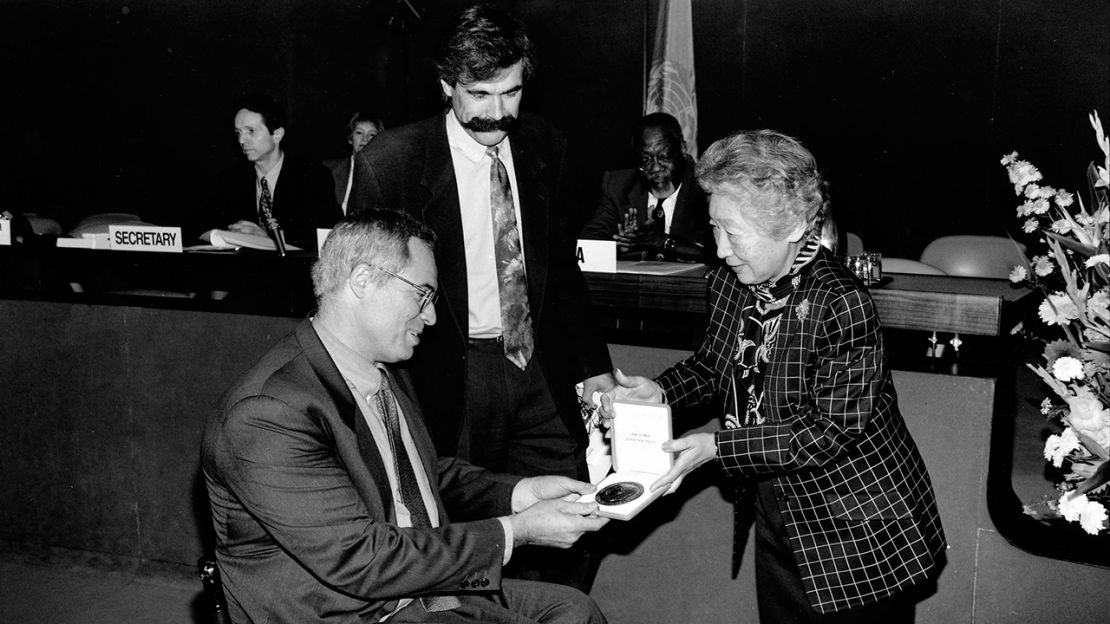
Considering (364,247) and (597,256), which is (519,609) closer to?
(364,247)

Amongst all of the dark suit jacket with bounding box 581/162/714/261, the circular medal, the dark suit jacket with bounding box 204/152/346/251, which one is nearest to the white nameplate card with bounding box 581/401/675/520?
the circular medal

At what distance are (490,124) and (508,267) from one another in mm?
385

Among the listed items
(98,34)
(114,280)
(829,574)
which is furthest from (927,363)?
(98,34)

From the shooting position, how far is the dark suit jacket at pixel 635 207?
4500mm

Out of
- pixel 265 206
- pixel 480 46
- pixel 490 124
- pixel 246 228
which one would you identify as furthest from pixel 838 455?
pixel 265 206

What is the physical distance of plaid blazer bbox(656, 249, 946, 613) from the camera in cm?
182

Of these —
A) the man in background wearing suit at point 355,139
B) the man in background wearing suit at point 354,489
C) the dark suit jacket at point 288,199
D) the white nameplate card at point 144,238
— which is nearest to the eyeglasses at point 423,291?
the man in background wearing suit at point 354,489

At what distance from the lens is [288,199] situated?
4445 mm

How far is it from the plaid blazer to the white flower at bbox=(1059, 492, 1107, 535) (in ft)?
0.84

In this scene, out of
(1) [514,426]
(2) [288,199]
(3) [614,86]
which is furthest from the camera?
(3) [614,86]

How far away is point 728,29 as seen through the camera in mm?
7672

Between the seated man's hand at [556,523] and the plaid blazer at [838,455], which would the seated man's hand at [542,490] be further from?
the plaid blazer at [838,455]

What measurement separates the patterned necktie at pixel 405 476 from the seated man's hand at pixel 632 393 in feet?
1.58

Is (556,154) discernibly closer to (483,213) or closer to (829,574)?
(483,213)
